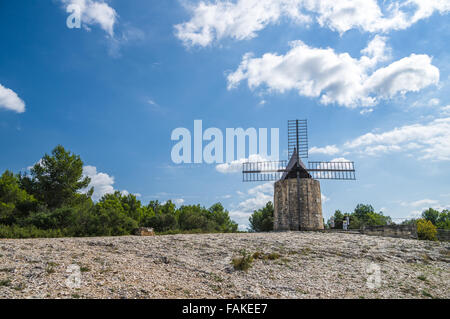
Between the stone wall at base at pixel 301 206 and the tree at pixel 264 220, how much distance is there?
1764cm

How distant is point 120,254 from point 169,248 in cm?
227

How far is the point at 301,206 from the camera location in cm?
2764

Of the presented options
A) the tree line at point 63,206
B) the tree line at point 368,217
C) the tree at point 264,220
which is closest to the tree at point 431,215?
the tree line at point 368,217

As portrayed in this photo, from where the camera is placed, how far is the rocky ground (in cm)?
826

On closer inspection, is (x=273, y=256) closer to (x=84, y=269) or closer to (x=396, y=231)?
(x=84, y=269)

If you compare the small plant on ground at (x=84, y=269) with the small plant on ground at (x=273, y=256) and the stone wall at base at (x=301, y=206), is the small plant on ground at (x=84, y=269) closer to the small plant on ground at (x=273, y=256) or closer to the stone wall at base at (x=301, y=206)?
the small plant on ground at (x=273, y=256)

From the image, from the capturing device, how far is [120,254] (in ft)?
38.8

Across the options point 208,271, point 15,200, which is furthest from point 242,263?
point 15,200

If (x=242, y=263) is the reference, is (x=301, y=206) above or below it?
above

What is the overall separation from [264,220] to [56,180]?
95.1 feet
